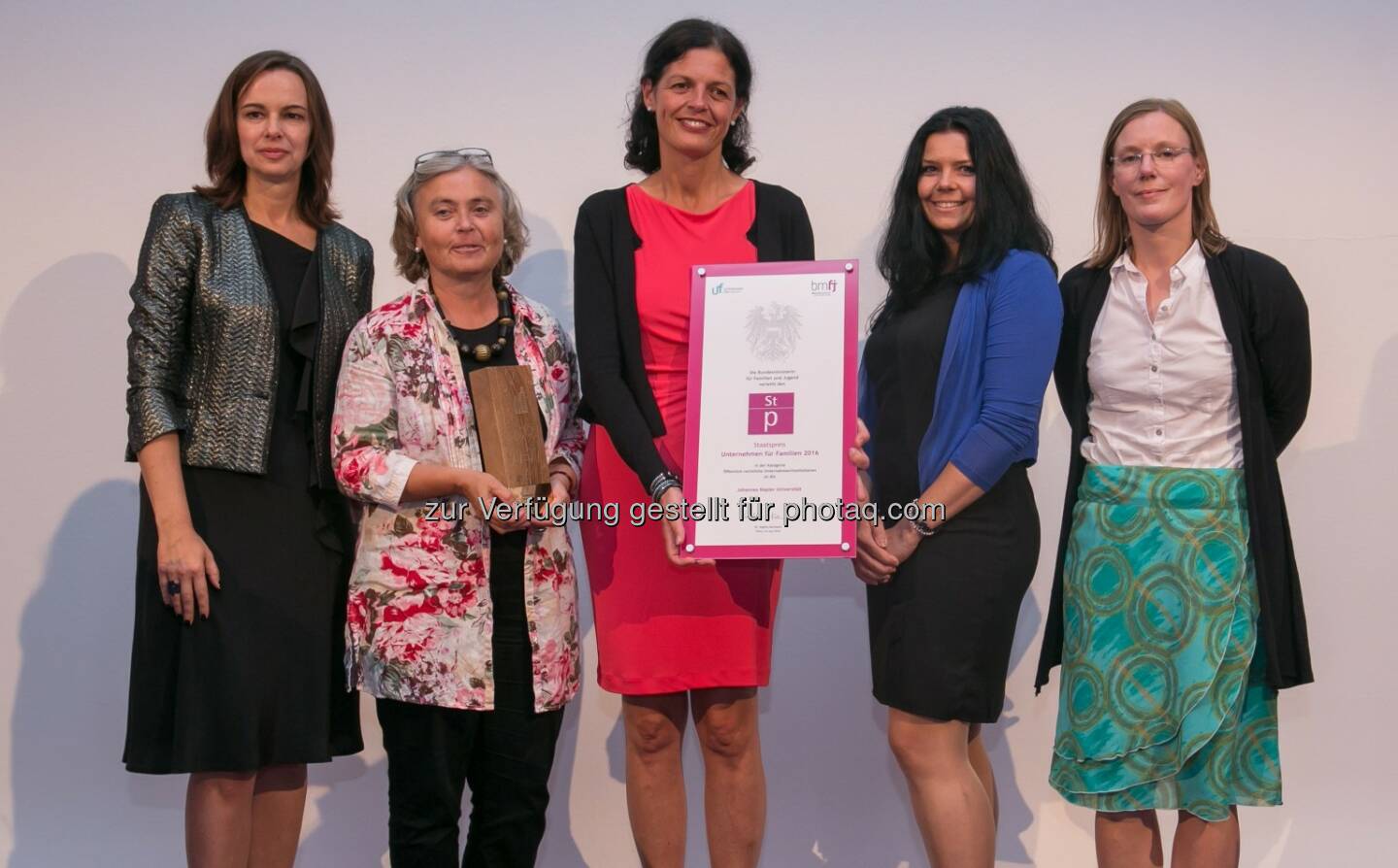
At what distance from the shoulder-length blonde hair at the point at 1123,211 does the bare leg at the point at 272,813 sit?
1.88 metres

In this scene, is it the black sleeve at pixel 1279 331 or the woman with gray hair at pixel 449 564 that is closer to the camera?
the woman with gray hair at pixel 449 564

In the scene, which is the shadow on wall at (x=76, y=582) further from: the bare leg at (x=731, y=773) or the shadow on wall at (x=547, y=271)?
the bare leg at (x=731, y=773)

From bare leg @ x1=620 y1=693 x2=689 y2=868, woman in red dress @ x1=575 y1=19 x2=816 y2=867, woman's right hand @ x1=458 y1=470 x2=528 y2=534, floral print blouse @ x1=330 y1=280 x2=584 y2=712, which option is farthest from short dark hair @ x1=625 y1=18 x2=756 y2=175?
bare leg @ x1=620 y1=693 x2=689 y2=868

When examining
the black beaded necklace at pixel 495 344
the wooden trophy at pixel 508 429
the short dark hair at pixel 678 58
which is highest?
the short dark hair at pixel 678 58

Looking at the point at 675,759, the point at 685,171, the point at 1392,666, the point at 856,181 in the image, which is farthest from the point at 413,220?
the point at 1392,666

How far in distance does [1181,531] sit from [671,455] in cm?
94

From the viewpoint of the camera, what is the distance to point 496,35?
3.36 meters

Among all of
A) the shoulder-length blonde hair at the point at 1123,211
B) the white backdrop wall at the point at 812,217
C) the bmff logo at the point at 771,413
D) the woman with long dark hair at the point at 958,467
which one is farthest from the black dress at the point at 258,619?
the shoulder-length blonde hair at the point at 1123,211

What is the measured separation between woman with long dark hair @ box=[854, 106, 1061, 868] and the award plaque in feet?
0.53

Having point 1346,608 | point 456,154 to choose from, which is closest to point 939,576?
point 456,154

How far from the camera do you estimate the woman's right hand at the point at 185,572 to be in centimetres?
216

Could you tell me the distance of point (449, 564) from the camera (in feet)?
7.02

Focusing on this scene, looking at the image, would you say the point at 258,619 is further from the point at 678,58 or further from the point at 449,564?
the point at 678,58

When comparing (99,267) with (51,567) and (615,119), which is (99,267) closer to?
(51,567)
